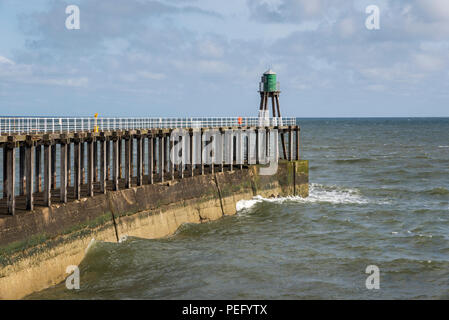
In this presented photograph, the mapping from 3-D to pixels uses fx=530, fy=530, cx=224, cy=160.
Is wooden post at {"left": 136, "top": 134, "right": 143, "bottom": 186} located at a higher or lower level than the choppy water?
higher

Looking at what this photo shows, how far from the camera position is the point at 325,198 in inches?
1491

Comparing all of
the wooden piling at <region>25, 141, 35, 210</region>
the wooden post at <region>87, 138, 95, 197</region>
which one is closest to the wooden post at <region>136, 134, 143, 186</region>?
the wooden post at <region>87, 138, 95, 197</region>

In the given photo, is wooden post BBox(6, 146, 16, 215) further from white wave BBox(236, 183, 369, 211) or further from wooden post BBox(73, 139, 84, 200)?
white wave BBox(236, 183, 369, 211)

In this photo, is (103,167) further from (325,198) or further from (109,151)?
(325,198)

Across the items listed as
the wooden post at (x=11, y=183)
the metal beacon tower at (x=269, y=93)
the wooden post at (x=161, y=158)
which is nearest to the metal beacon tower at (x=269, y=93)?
the metal beacon tower at (x=269, y=93)

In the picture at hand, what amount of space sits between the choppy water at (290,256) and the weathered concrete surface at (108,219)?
711mm

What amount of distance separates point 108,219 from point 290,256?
8.02 meters

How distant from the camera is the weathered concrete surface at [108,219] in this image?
1794 cm

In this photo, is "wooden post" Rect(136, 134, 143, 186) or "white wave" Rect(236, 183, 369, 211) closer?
"wooden post" Rect(136, 134, 143, 186)

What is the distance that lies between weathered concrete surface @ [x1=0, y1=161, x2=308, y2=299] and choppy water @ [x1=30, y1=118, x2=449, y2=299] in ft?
2.33

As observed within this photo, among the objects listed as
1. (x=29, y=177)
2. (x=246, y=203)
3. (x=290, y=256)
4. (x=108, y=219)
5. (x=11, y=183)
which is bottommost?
(x=290, y=256)

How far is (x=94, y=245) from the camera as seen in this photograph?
22062mm

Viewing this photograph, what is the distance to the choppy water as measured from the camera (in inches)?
715

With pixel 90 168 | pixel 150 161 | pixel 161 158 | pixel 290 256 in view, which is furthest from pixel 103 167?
pixel 290 256
